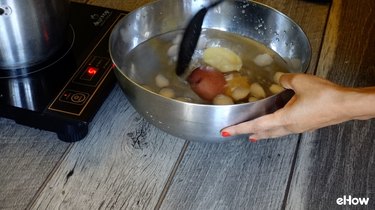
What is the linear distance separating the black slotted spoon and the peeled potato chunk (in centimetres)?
2

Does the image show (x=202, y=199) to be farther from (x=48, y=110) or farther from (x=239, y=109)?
(x=48, y=110)

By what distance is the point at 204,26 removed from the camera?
2.58ft

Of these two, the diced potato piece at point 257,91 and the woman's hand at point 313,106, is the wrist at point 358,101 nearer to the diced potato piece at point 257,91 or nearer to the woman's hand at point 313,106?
the woman's hand at point 313,106

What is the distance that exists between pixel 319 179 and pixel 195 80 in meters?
0.20

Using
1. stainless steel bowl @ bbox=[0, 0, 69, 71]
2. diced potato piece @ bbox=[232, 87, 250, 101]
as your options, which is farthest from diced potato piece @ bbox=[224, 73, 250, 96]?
stainless steel bowl @ bbox=[0, 0, 69, 71]

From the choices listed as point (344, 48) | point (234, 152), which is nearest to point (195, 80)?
point (234, 152)

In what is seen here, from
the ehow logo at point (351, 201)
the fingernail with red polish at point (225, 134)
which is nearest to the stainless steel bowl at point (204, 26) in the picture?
the fingernail with red polish at point (225, 134)

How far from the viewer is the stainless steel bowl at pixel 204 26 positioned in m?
0.57

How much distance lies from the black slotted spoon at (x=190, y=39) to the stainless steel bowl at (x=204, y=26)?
0.08ft

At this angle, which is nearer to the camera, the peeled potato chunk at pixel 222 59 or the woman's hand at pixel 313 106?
the woman's hand at pixel 313 106

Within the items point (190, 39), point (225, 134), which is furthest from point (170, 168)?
point (190, 39)

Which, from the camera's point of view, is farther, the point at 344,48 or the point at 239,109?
the point at 344,48

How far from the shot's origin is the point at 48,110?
0.65m

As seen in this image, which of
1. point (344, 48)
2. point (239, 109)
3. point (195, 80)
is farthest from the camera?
point (344, 48)
